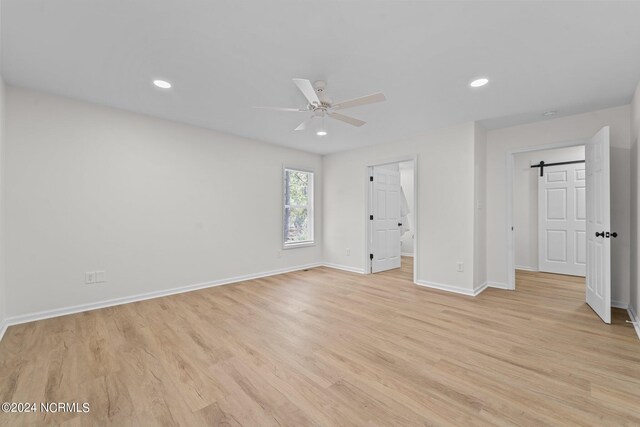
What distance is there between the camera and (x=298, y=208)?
18.2 ft

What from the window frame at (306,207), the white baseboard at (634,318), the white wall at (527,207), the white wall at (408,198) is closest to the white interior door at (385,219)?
the window frame at (306,207)

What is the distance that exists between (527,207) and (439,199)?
266cm

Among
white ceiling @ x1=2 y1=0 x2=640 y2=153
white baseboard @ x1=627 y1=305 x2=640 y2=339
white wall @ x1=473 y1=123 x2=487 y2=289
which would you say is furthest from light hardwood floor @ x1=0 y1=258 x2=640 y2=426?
white ceiling @ x1=2 y1=0 x2=640 y2=153

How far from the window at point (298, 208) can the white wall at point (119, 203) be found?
0.61 metres

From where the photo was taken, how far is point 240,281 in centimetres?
448

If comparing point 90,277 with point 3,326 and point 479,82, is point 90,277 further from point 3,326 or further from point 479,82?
point 479,82

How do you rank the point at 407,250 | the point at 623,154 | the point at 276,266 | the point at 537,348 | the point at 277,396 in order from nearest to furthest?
the point at 277,396, the point at 537,348, the point at 623,154, the point at 276,266, the point at 407,250

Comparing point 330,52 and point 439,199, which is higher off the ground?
point 330,52

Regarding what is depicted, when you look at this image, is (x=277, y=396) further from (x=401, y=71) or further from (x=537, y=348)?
(x=401, y=71)

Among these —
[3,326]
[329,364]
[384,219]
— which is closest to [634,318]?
[329,364]

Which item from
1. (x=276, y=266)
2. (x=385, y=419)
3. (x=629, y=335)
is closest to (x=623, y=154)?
(x=629, y=335)

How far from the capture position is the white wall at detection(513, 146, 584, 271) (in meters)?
5.27

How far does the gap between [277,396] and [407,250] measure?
20.8ft

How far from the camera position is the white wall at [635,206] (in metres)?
2.69
